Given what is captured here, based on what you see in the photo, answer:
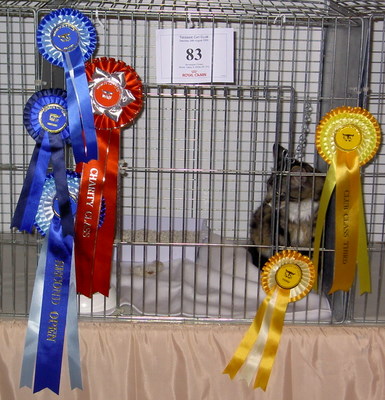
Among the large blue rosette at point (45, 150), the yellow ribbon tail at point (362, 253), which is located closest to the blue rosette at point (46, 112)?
the large blue rosette at point (45, 150)

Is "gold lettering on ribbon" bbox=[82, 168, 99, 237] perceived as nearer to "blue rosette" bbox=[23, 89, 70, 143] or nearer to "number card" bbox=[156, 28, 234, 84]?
"blue rosette" bbox=[23, 89, 70, 143]

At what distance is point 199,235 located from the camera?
1.65 meters

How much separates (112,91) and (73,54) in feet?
0.32

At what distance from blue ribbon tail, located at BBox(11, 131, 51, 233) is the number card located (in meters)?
0.29

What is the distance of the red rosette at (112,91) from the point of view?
1.04 metres

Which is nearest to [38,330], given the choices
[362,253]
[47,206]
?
[47,206]

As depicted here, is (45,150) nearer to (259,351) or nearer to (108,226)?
(108,226)

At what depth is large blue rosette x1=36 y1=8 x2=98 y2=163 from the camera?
1011 millimetres

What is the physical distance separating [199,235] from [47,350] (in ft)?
2.31

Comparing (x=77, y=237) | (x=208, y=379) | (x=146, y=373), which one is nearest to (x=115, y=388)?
(x=146, y=373)

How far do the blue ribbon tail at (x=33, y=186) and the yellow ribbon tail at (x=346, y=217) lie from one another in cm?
57

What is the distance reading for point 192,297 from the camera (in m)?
1.26

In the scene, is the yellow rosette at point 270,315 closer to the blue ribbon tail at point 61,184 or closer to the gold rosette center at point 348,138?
the gold rosette center at point 348,138

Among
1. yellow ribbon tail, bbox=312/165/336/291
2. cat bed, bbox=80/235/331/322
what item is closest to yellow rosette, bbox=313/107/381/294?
yellow ribbon tail, bbox=312/165/336/291
